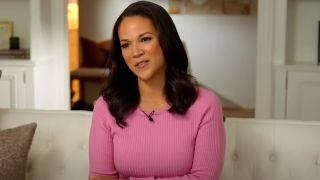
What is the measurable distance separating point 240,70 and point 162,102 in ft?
16.1

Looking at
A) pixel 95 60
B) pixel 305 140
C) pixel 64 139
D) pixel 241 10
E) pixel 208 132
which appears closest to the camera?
pixel 208 132

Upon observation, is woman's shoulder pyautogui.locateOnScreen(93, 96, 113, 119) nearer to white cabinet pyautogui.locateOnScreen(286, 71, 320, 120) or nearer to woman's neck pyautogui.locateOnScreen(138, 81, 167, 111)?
woman's neck pyautogui.locateOnScreen(138, 81, 167, 111)

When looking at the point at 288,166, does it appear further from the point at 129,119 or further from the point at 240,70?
the point at 240,70

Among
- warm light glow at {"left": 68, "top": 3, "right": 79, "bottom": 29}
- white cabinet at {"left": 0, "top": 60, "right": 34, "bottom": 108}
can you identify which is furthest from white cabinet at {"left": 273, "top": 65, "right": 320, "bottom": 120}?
warm light glow at {"left": 68, "top": 3, "right": 79, "bottom": 29}

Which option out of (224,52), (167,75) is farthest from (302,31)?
(224,52)

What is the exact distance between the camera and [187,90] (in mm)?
1424

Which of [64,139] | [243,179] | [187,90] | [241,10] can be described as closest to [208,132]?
[187,90]

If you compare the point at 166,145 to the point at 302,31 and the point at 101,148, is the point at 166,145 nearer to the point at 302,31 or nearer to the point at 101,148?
the point at 101,148

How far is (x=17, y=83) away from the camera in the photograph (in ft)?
11.8

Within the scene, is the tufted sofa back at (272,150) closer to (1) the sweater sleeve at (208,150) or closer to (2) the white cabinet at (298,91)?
(1) the sweater sleeve at (208,150)

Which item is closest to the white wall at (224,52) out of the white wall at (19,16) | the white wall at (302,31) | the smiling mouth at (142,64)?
the white wall at (302,31)

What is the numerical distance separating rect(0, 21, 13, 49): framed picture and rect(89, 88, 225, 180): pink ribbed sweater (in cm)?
286

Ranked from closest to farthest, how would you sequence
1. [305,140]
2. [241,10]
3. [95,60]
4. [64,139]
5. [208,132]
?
[208,132] < [305,140] < [64,139] < [241,10] < [95,60]

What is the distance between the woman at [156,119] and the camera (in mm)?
1364
